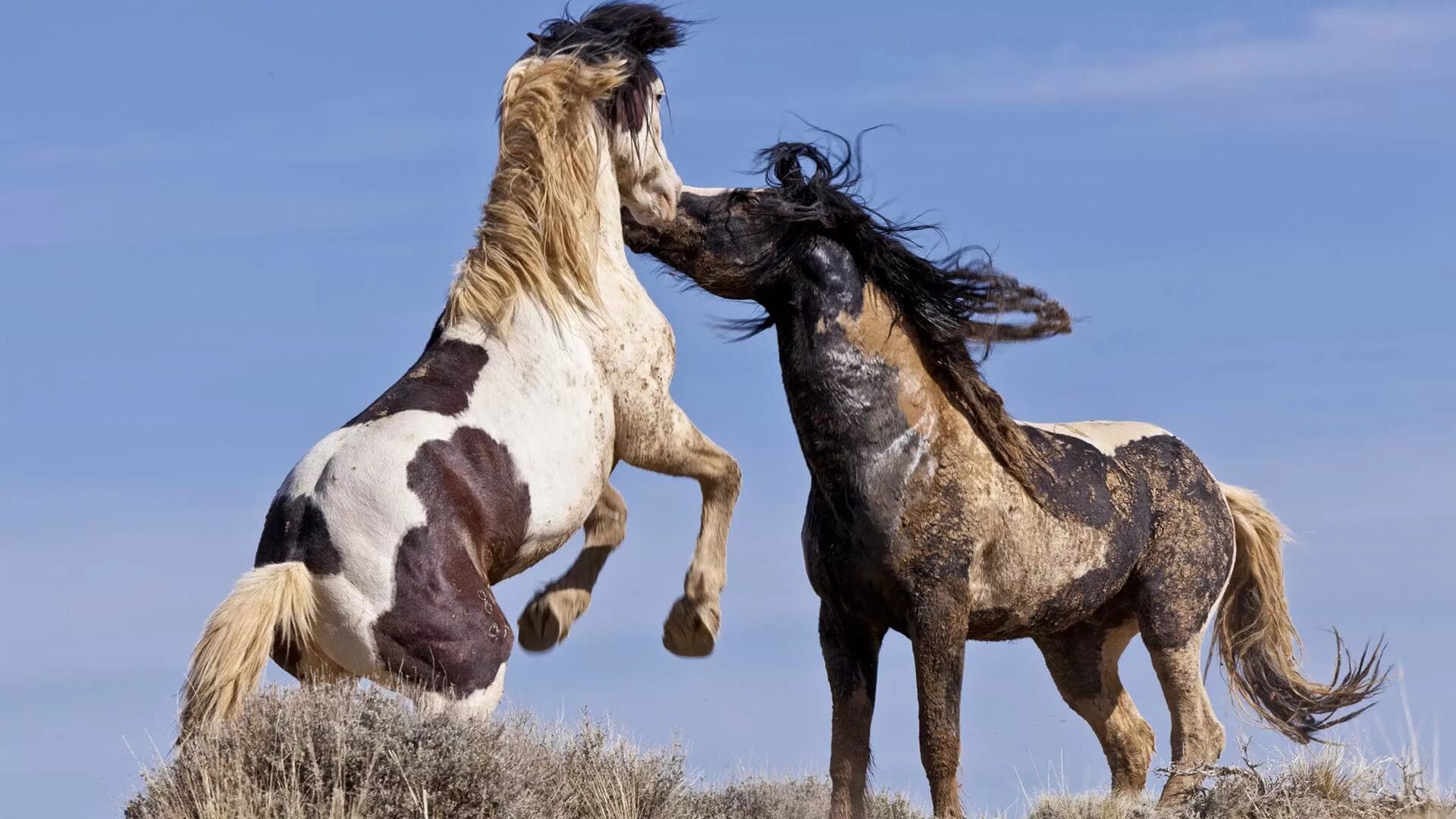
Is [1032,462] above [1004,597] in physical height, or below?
above

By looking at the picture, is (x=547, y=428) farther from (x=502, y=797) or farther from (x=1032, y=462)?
(x=1032, y=462)

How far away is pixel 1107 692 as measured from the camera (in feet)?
28.2

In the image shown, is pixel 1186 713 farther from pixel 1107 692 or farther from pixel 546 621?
pixel 546 621

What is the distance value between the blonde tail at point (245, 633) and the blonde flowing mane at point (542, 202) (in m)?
1.42

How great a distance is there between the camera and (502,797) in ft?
21.8

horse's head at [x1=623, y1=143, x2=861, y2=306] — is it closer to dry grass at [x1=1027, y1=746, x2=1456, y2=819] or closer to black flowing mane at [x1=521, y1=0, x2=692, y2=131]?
black flowing mane at [x1=521, y1=0, x2=692, y2=131]

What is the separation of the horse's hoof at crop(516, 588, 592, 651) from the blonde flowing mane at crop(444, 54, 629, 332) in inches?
46.2

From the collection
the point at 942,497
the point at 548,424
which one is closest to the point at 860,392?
the point at 942,497

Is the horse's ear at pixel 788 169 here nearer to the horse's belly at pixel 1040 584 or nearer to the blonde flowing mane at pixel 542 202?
the blonde flowing mane at pixel 542 202

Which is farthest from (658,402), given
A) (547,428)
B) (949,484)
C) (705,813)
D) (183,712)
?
(183,712)

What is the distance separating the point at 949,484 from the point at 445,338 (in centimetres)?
207

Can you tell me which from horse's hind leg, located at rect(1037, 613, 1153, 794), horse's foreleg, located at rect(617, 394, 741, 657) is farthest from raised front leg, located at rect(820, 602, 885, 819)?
horse's hind leg, located at rect(1037, 613, 1153, 794)

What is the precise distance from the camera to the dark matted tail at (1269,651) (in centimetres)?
905

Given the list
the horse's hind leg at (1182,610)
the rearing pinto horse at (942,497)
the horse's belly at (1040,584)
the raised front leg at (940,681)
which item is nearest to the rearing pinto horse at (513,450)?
the rearing pinto horse at (942,497)
